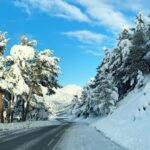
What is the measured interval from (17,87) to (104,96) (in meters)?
13.5

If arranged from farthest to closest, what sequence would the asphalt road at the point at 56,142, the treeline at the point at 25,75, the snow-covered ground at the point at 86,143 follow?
the treeline at the point at 25,75, the asphalt road at the point at 56,142, the snow-covered ground at the point at 86,143

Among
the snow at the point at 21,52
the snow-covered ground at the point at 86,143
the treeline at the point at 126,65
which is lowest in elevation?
the snow-covered ground at the point at 86,143

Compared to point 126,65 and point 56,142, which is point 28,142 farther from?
point 126,65

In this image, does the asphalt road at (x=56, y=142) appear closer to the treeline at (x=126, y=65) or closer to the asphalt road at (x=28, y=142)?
the asphalt road at (x=28, y=142)

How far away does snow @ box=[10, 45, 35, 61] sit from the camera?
49281mm

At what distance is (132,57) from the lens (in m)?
43.2

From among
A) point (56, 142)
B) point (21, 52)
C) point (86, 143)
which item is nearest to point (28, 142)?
point (56, 142)

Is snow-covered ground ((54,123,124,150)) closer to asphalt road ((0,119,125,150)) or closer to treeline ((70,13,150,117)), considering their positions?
asphalt road ((0,119,125,150))

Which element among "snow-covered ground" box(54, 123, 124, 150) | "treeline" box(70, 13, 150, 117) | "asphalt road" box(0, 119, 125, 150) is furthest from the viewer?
"treeline" box(70, 13, 150, 117)

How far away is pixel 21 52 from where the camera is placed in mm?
49781

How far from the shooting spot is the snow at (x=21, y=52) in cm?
4928

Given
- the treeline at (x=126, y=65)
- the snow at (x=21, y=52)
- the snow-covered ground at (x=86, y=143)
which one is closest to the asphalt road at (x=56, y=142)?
the snow-covered ground at (x=86, y=143)

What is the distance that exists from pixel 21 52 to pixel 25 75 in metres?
3.40

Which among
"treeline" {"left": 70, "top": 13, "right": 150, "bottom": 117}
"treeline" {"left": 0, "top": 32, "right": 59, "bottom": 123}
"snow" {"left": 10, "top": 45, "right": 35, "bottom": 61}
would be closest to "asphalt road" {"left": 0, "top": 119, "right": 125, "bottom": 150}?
"treeline" {"left": 70, "top": 13, "right": 150, "bottom": 117}
